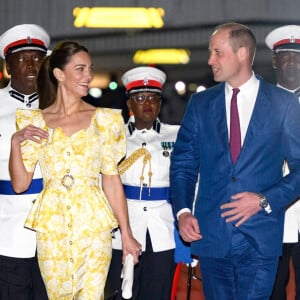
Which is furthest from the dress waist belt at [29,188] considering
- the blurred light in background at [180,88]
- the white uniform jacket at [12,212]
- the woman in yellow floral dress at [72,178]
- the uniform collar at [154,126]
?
the blurred light in background at [180,88]

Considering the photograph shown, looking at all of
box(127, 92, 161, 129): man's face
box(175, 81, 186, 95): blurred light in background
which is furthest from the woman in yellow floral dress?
box(175, 81, 186, 95): blurred light in background

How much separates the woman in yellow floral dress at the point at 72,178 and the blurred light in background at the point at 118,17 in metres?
13.9

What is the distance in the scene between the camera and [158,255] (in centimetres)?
638

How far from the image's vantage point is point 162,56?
20.1 meters

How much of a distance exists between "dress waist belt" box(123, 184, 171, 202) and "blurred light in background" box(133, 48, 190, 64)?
1351 centimetres

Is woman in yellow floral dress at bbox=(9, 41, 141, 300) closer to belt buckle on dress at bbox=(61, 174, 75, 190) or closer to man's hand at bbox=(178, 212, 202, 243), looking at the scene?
belt buckle on dress at bbox=(61, 174, 75, 190)

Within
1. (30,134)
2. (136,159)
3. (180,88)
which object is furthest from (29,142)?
(180,88)

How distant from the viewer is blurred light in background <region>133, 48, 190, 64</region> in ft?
65.3

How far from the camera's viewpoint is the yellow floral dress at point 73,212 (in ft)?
15.4

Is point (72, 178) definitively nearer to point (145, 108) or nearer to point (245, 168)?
point (245, 168)

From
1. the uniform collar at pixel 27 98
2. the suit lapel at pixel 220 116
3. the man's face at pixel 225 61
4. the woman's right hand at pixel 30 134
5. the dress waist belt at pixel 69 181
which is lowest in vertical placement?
the dress waist belt at pixel 69 181

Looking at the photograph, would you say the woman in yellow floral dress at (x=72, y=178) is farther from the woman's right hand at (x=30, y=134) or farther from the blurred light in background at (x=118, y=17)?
the blurred light in background at (x=118, y=17)

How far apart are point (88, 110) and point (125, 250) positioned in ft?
2.63

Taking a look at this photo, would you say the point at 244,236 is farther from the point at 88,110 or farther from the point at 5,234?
the point at 5,234
